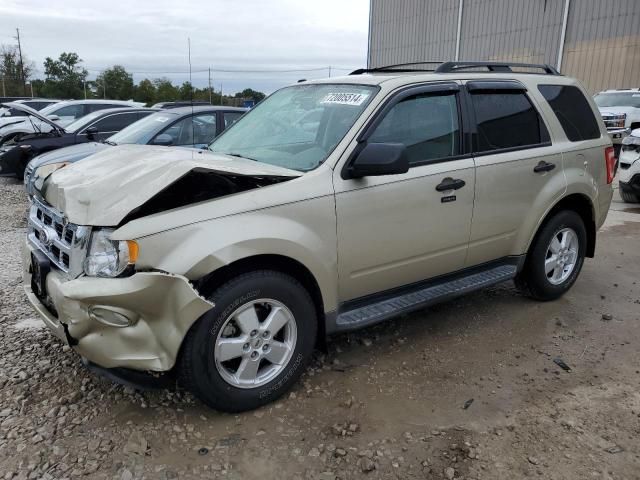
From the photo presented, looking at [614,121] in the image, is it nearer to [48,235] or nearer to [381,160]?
[381,160]

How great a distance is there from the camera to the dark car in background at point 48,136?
9.66m

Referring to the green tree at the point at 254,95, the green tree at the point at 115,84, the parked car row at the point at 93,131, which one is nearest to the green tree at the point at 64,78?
the green tree at the point at 115,84

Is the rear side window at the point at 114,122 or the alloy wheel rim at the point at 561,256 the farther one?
the rear side window at the point at 114,122

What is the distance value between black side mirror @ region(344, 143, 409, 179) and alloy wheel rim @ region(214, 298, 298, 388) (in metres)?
0.90

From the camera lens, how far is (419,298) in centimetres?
369

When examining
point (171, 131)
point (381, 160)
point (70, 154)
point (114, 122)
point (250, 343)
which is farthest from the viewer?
point (114, 122)

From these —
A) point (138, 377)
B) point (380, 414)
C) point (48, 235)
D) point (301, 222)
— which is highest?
point (301, 222)

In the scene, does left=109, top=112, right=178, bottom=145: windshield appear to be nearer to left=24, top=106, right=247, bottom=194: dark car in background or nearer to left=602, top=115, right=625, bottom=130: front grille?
left=24, top=106, right=247, bottom=194: dark car in background

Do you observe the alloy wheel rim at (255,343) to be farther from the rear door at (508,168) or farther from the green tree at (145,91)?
the green tree at (145,91)

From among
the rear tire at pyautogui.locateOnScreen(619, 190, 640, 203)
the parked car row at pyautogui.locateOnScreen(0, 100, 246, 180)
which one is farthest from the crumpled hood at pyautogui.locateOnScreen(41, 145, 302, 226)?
the rear tire at pyautogui.locateOnScreen(619, 190, 640, 203)

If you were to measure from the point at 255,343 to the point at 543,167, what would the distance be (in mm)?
2668

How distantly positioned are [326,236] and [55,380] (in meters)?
1.86

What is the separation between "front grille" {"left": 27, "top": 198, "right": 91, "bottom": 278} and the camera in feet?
8.75

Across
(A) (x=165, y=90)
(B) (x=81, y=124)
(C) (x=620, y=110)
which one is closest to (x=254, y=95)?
(B) (x=81, y=124)
